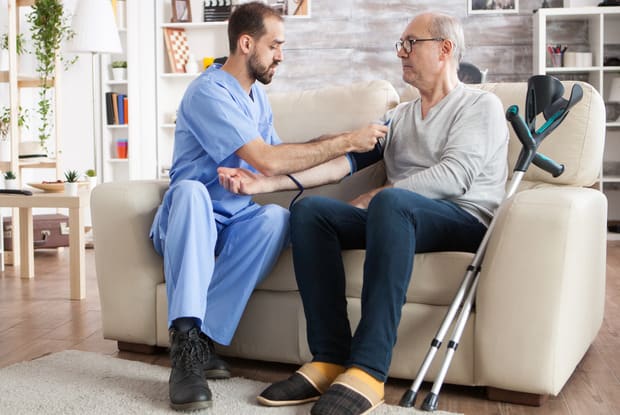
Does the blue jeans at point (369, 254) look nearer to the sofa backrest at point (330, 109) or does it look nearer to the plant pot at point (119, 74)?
the sofa backrest at point (330, 109)

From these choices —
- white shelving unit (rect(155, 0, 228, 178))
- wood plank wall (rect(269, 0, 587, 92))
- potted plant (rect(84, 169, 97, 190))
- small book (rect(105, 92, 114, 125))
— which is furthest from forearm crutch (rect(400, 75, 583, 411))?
small book (rect(105, 92, 114, 125))

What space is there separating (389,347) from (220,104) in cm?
87

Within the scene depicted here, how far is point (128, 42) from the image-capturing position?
605cm

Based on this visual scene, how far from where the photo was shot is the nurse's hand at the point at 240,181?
89.0 inches

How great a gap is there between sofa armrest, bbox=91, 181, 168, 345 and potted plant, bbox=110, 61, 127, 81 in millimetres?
3821

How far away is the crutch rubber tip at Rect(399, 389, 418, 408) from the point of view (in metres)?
1.95

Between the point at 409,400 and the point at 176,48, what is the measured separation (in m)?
4.75

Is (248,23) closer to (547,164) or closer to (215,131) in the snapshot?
(215,131)

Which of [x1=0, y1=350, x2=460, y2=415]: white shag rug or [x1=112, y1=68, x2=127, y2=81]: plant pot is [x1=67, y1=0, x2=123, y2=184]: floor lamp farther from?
[x1=0, y1=350, x2=460, y2=415]: white shag rug

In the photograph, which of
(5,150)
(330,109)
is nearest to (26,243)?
(5,150)

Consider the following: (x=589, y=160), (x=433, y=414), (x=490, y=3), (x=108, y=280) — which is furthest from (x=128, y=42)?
(x=433, y=414)

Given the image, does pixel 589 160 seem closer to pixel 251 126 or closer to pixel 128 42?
pixel 251 126

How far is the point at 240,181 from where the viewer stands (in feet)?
7.45

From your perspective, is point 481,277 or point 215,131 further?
point 215,131
